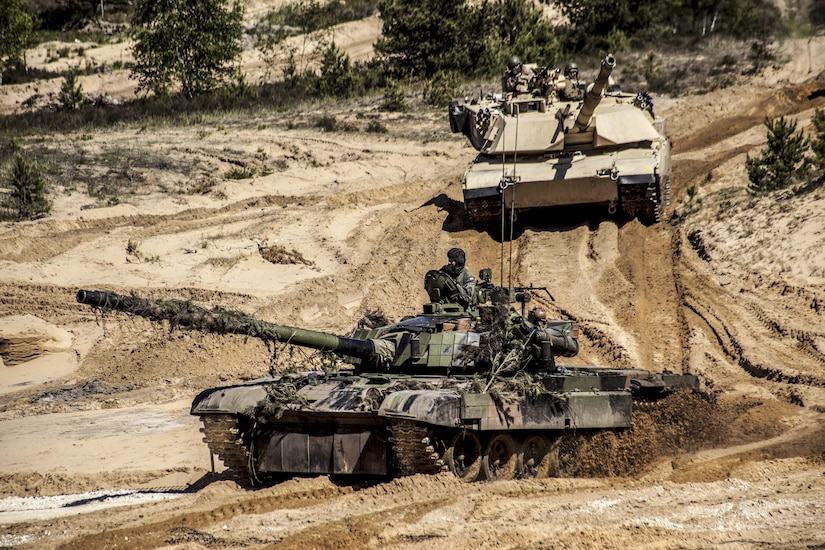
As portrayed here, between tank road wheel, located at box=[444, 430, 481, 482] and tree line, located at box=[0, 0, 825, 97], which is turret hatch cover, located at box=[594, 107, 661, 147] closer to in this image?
tank road wheel, located at box=[444, 430, 481, 482]

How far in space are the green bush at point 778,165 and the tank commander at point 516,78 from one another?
482cm

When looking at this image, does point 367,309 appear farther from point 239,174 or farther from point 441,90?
point 441,90

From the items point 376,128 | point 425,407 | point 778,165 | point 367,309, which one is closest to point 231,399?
point 425,407

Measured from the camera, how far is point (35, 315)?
1802cm

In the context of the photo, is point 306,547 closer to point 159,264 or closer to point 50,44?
point 159,264

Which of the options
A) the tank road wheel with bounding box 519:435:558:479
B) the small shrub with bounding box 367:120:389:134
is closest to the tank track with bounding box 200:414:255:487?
the tank road wheel with bounding box 519:435:558:479

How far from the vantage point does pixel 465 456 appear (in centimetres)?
1043

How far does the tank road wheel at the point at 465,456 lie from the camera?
10.1m

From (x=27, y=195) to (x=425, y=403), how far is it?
51.4 ft

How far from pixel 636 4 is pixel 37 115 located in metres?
21.6

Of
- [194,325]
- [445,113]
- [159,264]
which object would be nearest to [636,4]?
[445,113]

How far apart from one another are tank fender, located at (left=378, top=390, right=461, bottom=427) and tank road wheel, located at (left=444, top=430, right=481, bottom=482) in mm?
427

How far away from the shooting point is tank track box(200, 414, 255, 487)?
1066 centimetres

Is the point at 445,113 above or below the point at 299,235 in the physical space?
above
